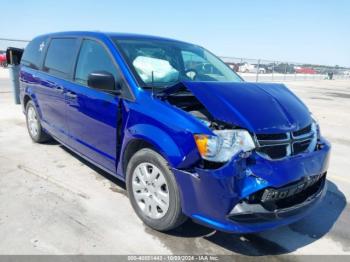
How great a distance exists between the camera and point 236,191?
279 centimetres

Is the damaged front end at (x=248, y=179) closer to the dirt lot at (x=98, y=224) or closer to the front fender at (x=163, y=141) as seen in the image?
the front fender at (x=163, y=141)

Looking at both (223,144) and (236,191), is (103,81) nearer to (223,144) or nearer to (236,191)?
(223,144)

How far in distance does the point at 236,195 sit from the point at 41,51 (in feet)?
14.3

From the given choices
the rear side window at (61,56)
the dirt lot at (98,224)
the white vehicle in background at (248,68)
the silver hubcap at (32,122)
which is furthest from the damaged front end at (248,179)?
the white vehicle in background at (248,68)

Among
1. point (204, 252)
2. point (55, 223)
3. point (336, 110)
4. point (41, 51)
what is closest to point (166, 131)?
point (204, 252)

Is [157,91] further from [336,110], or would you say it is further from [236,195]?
[336,110]

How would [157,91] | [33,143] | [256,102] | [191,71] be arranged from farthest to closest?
[33,143]
[191,71]
[157,91]
[256,102]

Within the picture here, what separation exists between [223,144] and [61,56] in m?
3.13

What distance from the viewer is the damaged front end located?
281cm

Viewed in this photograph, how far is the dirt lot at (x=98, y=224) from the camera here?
3203 millimetres

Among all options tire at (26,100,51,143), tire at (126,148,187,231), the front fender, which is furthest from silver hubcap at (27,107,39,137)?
the front fender

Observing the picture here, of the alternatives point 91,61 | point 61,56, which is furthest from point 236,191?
point 61,56

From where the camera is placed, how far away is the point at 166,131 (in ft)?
10.2

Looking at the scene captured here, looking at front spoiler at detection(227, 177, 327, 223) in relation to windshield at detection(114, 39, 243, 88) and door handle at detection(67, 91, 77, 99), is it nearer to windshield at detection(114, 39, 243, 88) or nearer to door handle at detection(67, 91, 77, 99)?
windshield at detection(114, 39, 243, 88)
